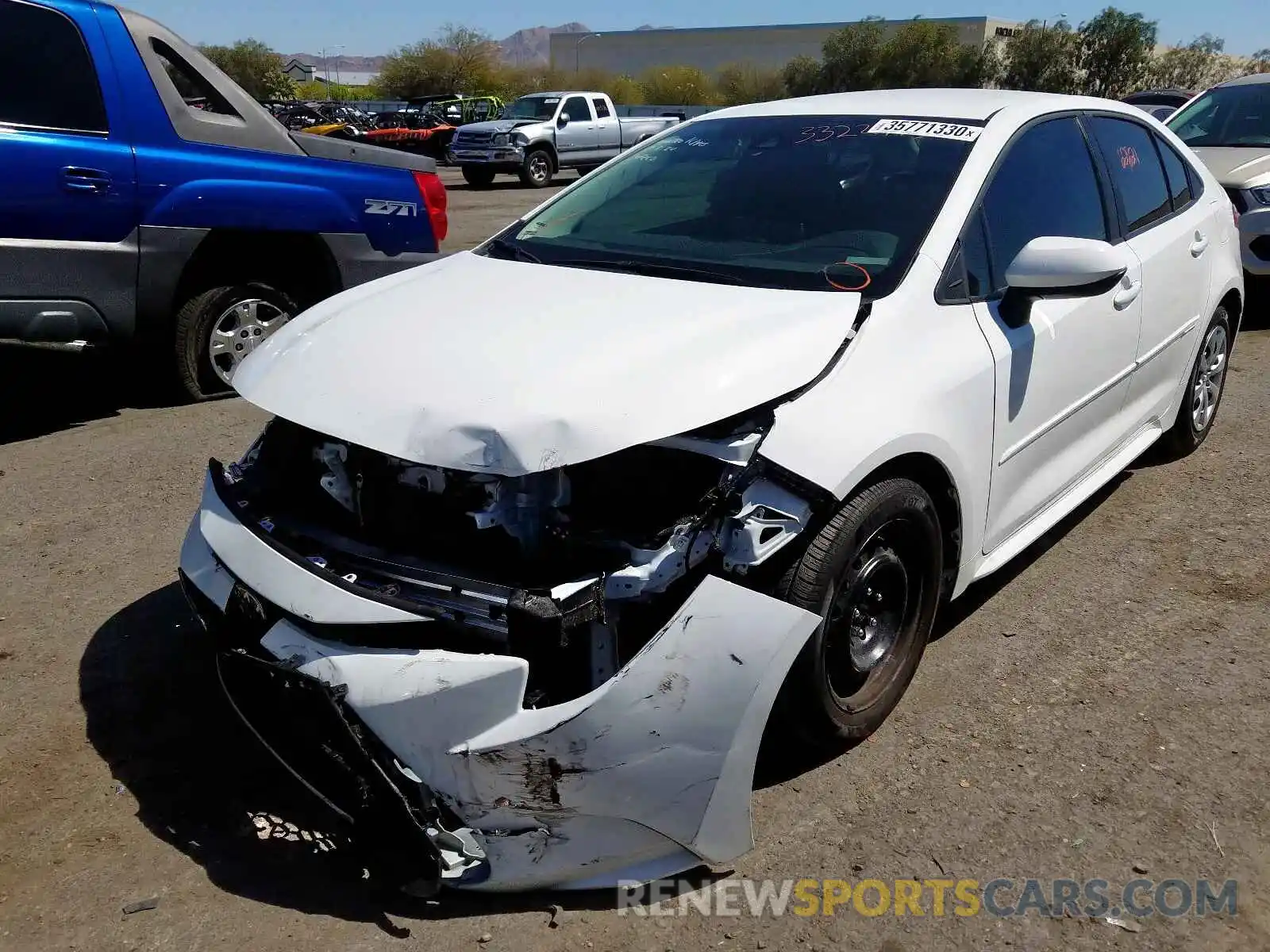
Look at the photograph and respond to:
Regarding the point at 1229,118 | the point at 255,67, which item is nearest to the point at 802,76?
the point at 255,67

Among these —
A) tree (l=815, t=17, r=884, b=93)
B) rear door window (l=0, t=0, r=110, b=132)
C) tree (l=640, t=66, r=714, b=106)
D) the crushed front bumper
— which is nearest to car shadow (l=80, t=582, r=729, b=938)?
the crushed front bumper

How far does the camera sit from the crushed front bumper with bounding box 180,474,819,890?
2246 mm

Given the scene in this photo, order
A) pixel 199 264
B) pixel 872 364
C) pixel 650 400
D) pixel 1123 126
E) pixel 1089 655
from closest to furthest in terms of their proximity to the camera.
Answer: pixel 650 400 < pixel 872 364 < pixel 1089 655 < pixel 1123 126 < pixel 199 264

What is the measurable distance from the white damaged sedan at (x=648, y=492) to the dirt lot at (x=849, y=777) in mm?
167

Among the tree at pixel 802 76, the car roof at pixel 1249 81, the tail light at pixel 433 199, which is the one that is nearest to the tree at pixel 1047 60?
the tree at pixel 802 76

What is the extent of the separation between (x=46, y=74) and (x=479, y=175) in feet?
57.0

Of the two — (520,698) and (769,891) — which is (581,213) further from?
(769,891)

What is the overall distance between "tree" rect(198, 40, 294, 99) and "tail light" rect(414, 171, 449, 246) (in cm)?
5407

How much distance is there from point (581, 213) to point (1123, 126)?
7.54 feet

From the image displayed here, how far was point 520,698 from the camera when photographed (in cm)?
226

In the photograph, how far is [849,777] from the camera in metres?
2.89

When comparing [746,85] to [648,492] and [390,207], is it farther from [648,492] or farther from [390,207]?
[648,492]

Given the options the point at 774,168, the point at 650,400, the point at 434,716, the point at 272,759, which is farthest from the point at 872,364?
the point at 272,759

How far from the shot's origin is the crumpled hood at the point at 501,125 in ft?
70.4
